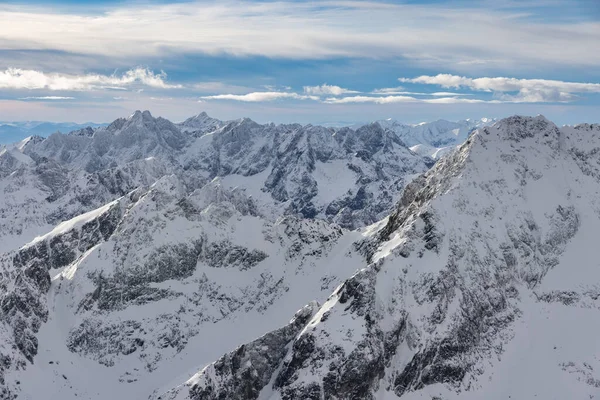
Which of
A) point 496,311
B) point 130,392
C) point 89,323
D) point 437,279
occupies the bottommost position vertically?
point 130,392

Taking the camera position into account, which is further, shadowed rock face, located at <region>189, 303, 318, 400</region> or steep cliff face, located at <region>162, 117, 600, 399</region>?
shadowed rock face, located at <region>189, 303, 318, 400</region>

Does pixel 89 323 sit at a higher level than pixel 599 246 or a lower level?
lower

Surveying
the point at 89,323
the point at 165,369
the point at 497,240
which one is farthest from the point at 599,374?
the point at 89,323

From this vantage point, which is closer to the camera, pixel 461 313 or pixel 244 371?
pixel 244 371

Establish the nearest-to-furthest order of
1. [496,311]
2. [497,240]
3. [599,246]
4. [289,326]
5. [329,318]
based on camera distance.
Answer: [329,318] → [289,326] → [496,311] → [497,240] → [599,246]

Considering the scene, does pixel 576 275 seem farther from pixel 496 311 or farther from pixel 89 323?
pixel 89 323

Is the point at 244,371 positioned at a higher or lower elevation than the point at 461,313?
lower

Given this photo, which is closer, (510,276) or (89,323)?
(510,276)

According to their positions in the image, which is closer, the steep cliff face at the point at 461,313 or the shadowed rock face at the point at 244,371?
the steep cliff face at the point at 461,313
